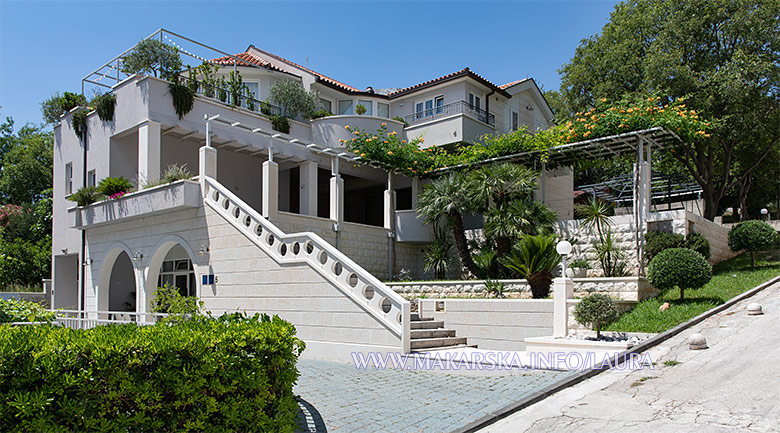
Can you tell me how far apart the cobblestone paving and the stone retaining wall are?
218 inches

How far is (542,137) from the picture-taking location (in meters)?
18.8

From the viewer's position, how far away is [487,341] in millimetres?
13805

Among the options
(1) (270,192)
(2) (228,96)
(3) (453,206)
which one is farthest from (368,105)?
(1) (270,192)

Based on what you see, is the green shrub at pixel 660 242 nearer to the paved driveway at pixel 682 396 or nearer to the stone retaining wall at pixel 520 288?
the stone retaining wall at pixel 520 288

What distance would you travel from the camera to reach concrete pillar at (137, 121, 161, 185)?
18.4m

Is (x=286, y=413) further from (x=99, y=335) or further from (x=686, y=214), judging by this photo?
(x=686, y=214)

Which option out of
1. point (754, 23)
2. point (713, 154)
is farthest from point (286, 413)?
point (713, 154)

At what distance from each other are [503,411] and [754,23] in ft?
70.3

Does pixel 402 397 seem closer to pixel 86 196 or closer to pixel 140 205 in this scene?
pixel 140 205

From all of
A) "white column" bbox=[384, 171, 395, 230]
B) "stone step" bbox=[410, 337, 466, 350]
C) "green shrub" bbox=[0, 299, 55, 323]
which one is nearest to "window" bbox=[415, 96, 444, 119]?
"white column" bbox=[384, 171, 395, 230]

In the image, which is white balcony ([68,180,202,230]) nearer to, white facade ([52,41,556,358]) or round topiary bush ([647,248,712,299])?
white facade ([52,41,556,358])

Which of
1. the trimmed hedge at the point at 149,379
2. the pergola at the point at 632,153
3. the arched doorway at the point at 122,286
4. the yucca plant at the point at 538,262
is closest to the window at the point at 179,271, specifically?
the arched doorway at the point at 122,286

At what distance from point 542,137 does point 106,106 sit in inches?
593

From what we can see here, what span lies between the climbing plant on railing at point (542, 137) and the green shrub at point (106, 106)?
8.17 metres
